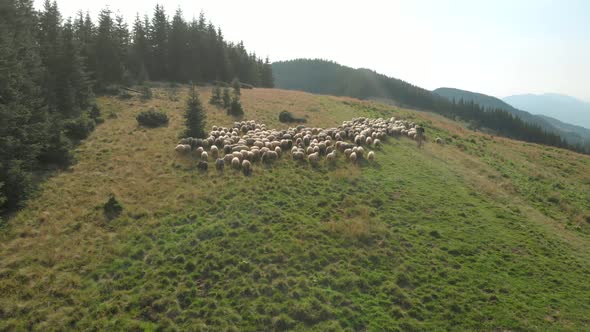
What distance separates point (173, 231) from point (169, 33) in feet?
191

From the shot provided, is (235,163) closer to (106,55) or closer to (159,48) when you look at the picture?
(106,55)

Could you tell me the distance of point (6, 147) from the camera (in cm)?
1534

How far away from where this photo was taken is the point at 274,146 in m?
24.5

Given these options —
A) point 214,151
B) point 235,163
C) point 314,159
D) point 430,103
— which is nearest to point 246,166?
point 235,163

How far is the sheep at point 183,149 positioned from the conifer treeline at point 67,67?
7.09 meters

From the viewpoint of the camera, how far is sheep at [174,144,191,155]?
76.7 ft

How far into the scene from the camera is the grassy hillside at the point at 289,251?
10.3 m

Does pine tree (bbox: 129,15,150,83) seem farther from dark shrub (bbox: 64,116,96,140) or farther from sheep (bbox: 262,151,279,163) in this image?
sheep (bbox: 262,151,279,163)

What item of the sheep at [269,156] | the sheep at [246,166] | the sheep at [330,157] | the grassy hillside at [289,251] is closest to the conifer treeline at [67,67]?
the grassy hillside at [289,251]

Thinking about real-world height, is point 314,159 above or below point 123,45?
below

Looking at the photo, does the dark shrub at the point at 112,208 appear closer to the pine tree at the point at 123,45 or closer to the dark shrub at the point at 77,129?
the dark shrub at the point at 77,129

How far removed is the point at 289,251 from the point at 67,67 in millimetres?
33837

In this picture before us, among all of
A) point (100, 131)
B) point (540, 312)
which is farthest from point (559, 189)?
point (100, 131)

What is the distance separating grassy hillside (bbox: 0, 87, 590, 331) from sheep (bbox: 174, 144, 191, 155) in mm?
627
